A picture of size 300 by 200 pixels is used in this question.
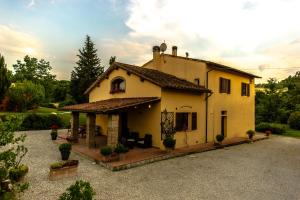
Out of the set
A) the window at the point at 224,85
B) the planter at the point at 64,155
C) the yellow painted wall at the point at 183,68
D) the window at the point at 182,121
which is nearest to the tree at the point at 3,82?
the yellow painted wall at the point at 183,68

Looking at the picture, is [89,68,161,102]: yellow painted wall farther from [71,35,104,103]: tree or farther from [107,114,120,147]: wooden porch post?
[71,35,104,103]: tree

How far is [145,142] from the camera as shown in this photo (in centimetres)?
1501

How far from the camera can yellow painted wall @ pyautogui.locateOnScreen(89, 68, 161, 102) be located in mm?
15344

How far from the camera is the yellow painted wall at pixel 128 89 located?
50.3 feet

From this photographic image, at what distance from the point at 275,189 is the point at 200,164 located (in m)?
3.91

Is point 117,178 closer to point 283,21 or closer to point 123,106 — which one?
point 123,106

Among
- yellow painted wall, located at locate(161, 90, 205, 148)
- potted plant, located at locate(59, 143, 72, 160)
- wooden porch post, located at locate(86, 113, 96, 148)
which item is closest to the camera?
potted plant, located at locate(59, 143, 72, 160)

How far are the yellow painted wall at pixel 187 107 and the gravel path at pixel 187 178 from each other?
216 centimetres

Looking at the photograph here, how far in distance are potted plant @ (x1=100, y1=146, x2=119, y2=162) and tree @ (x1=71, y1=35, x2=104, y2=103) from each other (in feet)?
100

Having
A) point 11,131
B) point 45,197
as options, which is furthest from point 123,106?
point 11,131

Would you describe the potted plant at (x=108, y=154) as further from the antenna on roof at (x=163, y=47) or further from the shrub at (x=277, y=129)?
the shrub at (x=277, y=129)

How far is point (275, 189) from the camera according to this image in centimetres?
888

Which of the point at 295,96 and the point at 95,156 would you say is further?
the point at 295,96

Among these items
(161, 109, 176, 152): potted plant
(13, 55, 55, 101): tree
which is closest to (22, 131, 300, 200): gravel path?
(161, 109, 176, 152): potted plant
